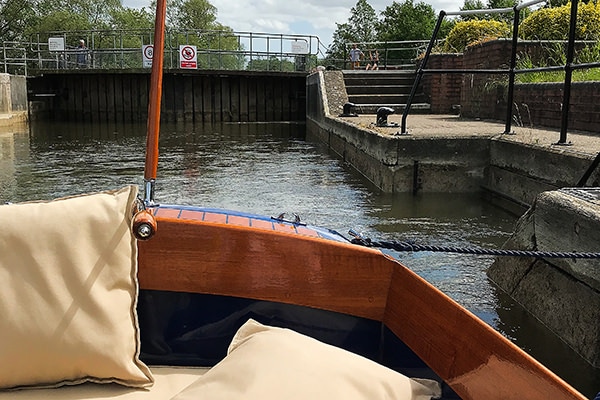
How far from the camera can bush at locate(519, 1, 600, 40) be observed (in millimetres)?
9922

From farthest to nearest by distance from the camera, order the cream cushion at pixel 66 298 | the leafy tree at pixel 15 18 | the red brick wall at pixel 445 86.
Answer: the leafy tree at pixel 15 18
the red brick wall at pixel 445 86
the cream cushion at pixel 66 298

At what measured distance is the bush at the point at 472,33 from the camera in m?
12.4

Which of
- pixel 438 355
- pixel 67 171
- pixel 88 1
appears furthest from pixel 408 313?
pixel 88 1

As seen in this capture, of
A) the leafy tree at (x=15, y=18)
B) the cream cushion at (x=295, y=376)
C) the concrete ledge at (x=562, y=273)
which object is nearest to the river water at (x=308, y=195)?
the concrete ledge at (x=562, y=273)

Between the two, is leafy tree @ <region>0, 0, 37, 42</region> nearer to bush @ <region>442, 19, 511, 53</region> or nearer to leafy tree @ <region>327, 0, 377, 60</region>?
leafy tree @ <region>327, 0, 377, 60</region>

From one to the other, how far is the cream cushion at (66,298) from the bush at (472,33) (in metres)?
11.4

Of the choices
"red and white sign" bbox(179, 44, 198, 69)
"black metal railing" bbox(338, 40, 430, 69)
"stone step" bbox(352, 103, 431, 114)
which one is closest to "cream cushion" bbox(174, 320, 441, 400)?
"stone step" bbox(352, 103, 431, 114)

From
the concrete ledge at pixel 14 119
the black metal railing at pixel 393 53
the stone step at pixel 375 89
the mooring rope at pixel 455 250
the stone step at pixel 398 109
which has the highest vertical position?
the black metal railing at pixel 393 53

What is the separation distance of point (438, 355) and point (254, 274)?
0.58 m

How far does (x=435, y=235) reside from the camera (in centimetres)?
491

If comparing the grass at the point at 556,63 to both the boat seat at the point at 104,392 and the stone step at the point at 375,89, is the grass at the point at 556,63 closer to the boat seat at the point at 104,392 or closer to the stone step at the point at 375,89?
the stone step at the point at 375,89

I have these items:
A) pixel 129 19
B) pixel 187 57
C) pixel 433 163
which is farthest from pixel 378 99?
pixel 129 19

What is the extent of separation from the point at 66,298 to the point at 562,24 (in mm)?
10183

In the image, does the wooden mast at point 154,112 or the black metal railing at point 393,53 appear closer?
the wooden mast at point 154,112
